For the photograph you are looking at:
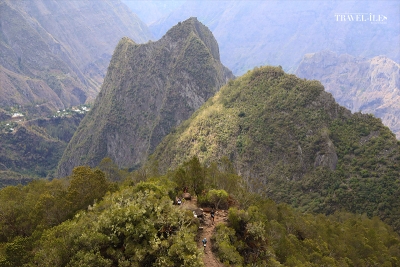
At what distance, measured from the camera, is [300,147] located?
96.8 meters

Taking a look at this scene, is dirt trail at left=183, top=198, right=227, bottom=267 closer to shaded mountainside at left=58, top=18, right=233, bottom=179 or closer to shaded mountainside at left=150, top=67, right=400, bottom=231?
shaded mountainside at left=150, top=67, right=400, bottom=231

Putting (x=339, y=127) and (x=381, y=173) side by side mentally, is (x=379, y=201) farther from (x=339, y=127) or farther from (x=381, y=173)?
(x=339, y=127)

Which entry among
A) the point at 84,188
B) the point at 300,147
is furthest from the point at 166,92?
the point at 84,188

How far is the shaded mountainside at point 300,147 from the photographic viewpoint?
84.4 meters

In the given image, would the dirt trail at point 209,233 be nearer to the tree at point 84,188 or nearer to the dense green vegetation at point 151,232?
the dense green vegetation at point 151,232

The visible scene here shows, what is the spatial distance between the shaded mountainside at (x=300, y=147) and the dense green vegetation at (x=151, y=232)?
961 inches

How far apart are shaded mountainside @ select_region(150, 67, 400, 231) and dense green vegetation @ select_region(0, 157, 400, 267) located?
24410 mm

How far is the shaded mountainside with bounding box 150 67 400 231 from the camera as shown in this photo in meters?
84.4

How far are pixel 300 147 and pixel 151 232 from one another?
250ft

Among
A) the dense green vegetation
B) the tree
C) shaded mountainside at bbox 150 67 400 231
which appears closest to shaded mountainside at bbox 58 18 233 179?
shaded mountainside at bbox 150 67 400 231

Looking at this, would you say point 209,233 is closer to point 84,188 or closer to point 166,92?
point 84,188

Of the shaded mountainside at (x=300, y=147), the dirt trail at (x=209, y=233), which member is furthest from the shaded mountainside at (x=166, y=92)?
the dirt trail at (x=209, y=233)

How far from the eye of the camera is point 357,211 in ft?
275

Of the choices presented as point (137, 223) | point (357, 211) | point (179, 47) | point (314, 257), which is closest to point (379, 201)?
point (357, 211)
